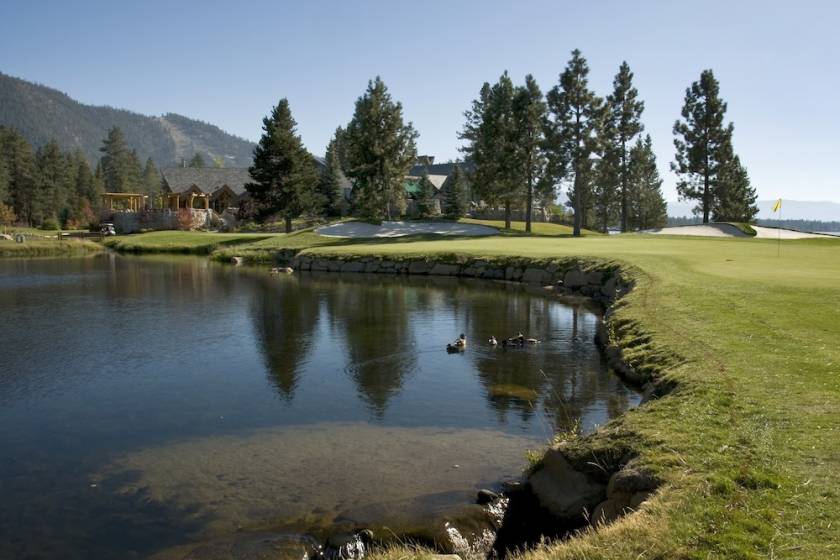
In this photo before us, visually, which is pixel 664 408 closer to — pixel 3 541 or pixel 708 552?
pixel 708 552

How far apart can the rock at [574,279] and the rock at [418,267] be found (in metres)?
9.70

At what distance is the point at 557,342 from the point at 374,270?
22.5m

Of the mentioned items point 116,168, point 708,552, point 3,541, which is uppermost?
point 116,168

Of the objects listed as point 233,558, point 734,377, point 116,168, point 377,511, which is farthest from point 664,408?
point 116,168

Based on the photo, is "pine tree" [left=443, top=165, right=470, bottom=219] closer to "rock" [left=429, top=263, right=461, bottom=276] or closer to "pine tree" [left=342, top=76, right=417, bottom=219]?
"pine tree" [left=342, top=76, right=417, bottom=219]

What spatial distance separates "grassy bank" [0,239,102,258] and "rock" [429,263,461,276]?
33.4m

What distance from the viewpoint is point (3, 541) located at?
768 centimetres

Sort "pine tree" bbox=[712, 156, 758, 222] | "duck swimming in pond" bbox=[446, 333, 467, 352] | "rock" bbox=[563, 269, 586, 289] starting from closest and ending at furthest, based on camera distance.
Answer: "duck swimming in pond" bbox=[446, 333, 467, 352], "rock" bbox=[563, 269, 586, 289], "pine tree" bbox=[712, 156, 758, 222]

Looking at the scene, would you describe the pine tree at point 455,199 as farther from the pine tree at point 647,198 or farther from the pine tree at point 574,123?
the pine tree at point 647,198


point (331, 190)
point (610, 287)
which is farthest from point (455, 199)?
point (610, 287)

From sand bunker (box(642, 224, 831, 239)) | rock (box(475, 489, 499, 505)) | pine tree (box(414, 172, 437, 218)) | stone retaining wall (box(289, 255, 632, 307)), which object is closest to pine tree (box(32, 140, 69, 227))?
pine tree (box(414, 172, 437, 218))

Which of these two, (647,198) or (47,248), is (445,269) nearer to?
(47,248)

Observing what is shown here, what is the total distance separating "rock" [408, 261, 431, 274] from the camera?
38.3m

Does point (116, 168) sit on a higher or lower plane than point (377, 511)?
higher
